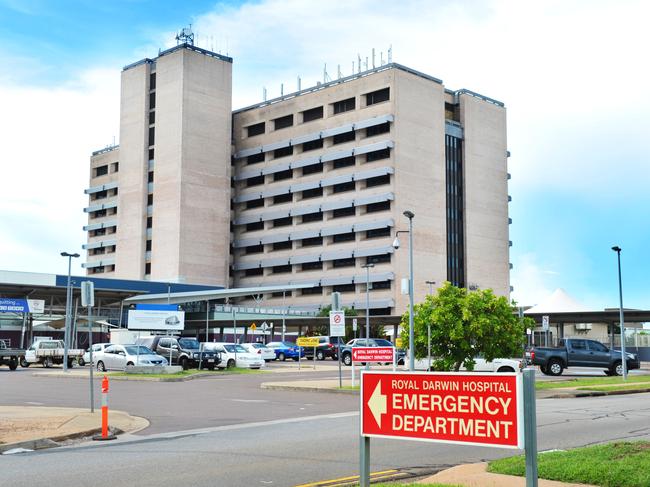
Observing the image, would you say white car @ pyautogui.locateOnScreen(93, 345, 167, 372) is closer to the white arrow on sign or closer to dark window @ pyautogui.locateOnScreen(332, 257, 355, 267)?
the white arrow on sign

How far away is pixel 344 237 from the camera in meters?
99.6

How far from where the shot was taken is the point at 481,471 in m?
10.1

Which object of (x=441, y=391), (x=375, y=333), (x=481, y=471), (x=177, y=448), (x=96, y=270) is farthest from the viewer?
(x=96, y=270)

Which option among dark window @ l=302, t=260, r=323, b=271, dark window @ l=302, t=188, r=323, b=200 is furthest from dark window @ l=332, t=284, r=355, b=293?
dark window @ l=302, t=188, r=323, b=200

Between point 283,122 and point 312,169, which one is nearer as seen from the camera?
point 312,169

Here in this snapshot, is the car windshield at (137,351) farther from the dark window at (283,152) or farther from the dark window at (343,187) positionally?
the dark window at (283,152)

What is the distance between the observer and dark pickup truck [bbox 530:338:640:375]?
40312 mm

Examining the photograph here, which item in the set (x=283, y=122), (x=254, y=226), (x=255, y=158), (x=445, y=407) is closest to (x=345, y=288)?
(x=254, y=226)

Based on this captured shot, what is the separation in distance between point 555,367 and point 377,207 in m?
55.8

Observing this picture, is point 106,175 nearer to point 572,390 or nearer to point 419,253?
point 419,253

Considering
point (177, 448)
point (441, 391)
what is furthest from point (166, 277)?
point (441, 391)

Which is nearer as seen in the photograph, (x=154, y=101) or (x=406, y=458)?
(x=406, y=458)

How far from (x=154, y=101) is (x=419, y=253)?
41139 mm

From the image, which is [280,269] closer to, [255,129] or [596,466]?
[255,129]
